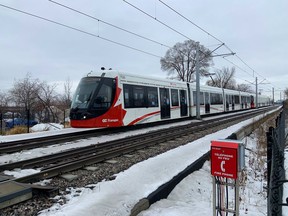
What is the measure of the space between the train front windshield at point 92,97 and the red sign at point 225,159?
1178 cm

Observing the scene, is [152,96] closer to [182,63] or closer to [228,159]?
[228,159]

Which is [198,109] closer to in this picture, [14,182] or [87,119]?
[87,119]

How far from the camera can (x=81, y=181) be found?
6.12 metres

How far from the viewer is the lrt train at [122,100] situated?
1489 centimetres

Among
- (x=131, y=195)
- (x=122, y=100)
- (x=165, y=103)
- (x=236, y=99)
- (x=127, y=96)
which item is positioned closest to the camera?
(x=131, y=195)

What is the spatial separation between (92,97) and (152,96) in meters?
5.34

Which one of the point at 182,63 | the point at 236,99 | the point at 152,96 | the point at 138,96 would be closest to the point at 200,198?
the point at 138,96

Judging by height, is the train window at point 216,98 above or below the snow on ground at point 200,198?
above

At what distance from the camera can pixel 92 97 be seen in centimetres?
1490

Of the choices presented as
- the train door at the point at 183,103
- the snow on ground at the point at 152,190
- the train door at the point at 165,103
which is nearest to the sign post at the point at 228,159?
the snow on ground at the point at 152,190

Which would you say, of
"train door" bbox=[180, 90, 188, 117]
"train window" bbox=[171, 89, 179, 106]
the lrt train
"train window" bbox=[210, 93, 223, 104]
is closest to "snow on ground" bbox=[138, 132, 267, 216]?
the lrt train

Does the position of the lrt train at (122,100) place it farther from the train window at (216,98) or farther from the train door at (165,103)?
the train window at (216,98)

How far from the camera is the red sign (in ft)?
10.9

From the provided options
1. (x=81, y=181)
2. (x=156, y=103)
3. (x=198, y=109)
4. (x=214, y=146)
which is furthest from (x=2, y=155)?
(x=198, y=109)
